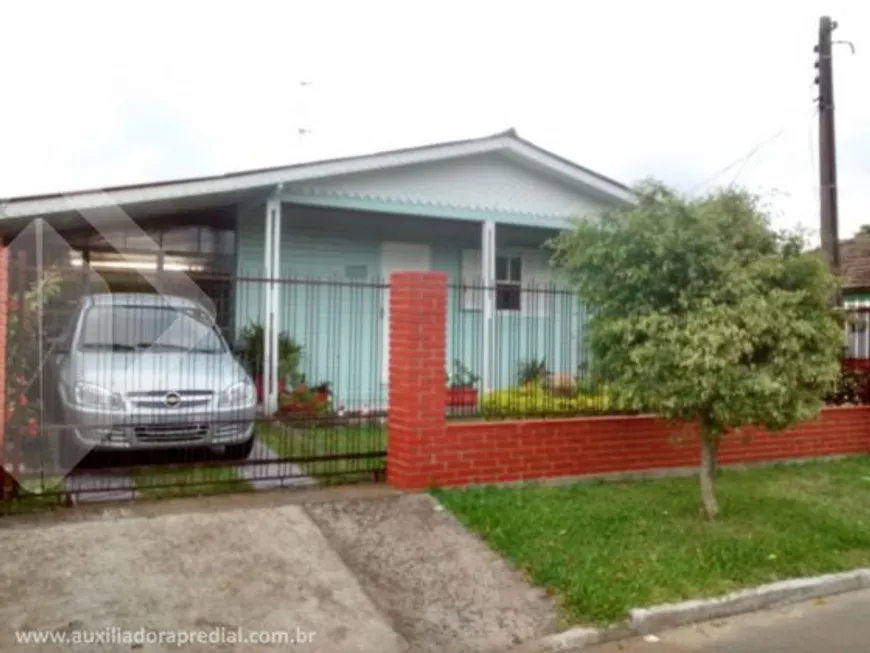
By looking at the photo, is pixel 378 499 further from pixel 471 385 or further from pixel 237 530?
pixel 471 385

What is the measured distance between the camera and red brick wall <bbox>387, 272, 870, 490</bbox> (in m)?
6.39

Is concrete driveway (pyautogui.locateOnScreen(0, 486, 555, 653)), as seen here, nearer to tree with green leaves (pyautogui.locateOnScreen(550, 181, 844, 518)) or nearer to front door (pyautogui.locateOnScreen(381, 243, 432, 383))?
tree with green leaves (pyautogui.locateOnScreen(550, 181, 844, 518))

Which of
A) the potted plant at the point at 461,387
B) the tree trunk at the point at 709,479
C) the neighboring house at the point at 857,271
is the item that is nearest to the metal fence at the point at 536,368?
the potted plant at the point at 461,387

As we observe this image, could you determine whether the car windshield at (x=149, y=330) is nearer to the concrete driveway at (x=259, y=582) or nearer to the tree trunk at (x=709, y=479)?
the concrete driveway at (x=259, y=582)

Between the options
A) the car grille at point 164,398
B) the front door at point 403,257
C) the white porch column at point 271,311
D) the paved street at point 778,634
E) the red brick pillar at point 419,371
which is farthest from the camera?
the front door at point 403,257

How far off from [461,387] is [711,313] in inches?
105

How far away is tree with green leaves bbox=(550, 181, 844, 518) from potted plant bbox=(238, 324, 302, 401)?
3.20 metres

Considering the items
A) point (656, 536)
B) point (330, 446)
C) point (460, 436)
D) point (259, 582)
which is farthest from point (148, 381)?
point (656, 536)

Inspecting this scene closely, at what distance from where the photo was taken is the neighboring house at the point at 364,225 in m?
8.77

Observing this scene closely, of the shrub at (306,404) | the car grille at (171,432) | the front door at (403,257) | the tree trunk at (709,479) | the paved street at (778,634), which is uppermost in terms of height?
the front door at (403,257)

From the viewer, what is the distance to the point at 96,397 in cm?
614

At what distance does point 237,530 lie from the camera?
537 cm

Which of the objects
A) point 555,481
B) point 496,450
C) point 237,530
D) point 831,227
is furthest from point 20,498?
point 831,227

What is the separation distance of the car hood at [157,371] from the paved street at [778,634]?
3.84 metres
